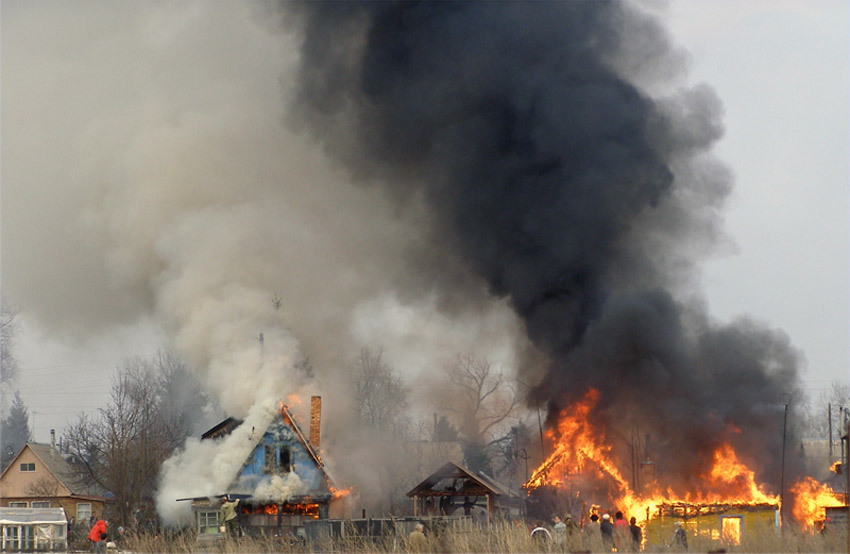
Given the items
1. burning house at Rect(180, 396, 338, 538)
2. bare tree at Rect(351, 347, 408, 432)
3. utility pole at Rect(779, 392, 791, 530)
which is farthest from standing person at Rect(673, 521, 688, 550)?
bare tree at Rect(351, 347, 408, 432)

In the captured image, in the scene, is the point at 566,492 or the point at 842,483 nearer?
the point at 566,492

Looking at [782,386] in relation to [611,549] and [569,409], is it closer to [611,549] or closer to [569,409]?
[569,409]

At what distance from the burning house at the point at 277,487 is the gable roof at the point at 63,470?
860 inches

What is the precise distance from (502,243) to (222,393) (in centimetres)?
1305

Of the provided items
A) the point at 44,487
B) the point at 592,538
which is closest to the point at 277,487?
the point at 592,538

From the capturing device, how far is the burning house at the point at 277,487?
3869cm

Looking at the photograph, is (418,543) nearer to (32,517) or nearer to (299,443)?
(299,443)

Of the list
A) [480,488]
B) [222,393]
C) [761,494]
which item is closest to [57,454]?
[222,393]

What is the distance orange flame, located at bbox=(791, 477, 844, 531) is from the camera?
122 ft

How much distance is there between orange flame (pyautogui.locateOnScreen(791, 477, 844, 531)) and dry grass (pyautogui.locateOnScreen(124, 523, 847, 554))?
31.5 ft

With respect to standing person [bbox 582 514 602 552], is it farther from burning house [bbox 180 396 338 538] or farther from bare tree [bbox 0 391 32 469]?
bare tree [bbox 0 391 32 469]

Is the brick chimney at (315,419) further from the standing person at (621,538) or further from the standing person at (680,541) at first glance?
the standing person at (621,538)

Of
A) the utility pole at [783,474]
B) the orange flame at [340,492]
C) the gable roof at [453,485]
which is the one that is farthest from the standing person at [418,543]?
the utility pole at [783,474]

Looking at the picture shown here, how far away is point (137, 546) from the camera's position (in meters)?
27.9
